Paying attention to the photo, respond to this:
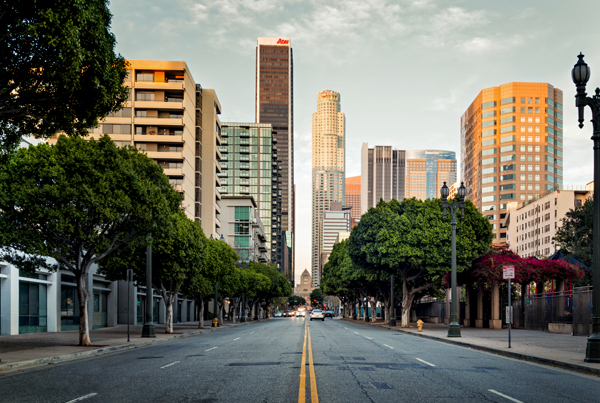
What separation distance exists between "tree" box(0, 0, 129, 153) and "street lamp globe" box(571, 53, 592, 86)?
12.7 meters

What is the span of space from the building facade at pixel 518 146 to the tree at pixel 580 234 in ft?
279

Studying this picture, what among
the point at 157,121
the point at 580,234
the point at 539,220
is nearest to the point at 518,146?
the point at 539,220

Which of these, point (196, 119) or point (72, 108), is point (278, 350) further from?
point (196, 119)

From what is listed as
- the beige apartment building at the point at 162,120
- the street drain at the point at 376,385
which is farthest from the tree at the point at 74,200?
the beige apartment building at the point at 162,120

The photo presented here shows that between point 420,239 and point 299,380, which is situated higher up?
point 420,239

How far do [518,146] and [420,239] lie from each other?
109 m

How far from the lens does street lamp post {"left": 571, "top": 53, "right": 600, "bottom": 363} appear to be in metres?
16.0

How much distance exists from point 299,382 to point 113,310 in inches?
1636

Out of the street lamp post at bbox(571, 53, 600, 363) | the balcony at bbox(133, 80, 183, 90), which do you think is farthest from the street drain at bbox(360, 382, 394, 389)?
the balcony at bbox(133, 80, 183, 90)

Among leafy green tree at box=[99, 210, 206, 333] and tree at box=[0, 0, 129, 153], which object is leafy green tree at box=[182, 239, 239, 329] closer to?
leafy green tree at box=[99, 210, 206, 333]

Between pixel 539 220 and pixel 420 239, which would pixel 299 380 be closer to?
pixel 420 239

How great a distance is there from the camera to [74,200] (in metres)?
23.0

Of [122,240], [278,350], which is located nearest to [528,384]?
[278,350]

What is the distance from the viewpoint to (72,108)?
46.4 feet
